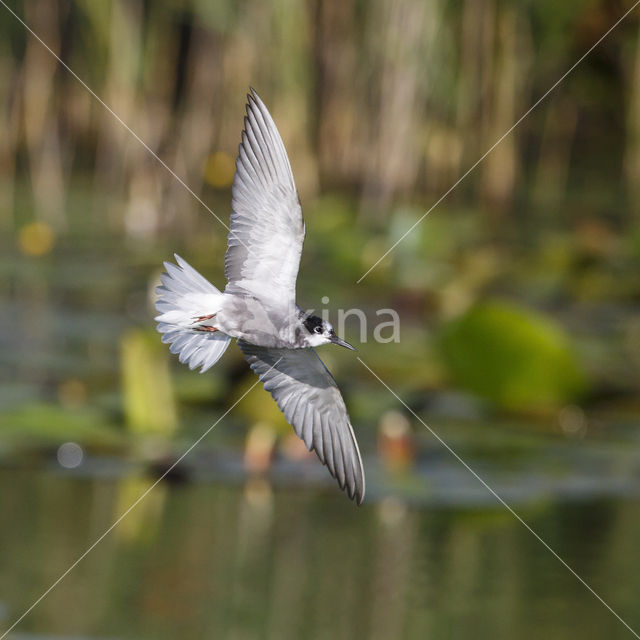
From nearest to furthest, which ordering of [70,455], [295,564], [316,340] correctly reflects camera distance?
1. [316,340]
2. [295,564]
3. [70,455]

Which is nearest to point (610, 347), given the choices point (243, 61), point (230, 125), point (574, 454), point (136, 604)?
point (574, 454)

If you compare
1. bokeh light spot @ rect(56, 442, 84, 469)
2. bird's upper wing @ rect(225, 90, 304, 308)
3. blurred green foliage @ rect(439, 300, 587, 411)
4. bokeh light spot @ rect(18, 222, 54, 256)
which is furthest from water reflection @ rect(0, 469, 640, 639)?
bokeh light spot @ rect(18, 222, 54, 256)

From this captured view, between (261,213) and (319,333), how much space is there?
0.19m

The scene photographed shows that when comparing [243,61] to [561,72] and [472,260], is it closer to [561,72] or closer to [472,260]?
[472,260]

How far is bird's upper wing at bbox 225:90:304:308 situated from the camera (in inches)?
42.1

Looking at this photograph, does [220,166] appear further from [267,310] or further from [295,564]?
[267,310]

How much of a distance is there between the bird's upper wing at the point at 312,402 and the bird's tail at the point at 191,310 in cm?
8

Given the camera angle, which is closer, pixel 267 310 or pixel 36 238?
pixel 267 310

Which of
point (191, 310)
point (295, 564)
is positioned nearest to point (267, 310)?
point (191, 310)

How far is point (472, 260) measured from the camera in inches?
253

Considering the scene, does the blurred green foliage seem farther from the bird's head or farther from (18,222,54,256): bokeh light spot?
(18,222,54,256): bokeh light spot

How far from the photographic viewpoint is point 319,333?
98 centimetres

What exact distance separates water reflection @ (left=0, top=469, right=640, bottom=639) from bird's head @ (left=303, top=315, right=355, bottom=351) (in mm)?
2044

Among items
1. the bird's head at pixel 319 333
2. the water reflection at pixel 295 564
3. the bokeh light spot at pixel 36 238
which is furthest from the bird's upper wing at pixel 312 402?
the bokeh light spot at pixel 36 238
